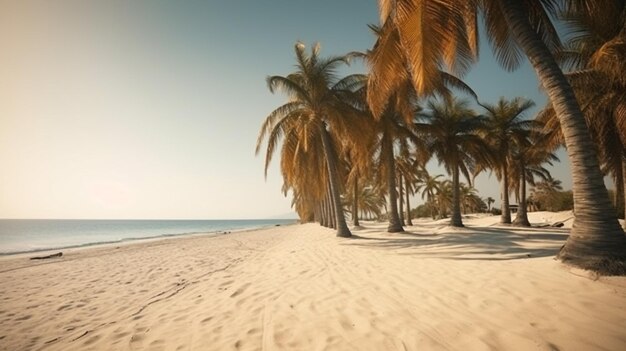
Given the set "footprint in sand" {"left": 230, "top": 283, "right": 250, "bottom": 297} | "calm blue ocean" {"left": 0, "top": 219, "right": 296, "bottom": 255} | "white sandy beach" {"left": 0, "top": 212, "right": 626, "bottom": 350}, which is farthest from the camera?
"calm blue ocean" {"left": 0, "top": 219, "right": 296, "bottom": 255}

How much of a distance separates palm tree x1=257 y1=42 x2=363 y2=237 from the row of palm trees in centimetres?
5

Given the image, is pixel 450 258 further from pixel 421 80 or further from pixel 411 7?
pixel 411 7

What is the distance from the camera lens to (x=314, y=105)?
47.6 ft

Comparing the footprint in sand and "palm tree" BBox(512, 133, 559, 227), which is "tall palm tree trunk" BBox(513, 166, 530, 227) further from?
the footprint in sand

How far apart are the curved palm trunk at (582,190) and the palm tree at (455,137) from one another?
12.8 meters

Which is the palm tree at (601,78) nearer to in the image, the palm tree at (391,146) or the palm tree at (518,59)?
the palm tree at (518,59)

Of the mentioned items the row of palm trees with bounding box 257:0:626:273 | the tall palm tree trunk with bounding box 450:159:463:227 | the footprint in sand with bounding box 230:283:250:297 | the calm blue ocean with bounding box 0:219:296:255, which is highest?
the row of palm trees with bounding box 257:0:626:273

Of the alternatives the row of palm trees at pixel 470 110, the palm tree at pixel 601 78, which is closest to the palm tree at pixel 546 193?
the row of palm trees at pixel 470 110

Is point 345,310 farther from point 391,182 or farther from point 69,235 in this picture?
point 69,235

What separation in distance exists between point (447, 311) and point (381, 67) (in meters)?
6.24

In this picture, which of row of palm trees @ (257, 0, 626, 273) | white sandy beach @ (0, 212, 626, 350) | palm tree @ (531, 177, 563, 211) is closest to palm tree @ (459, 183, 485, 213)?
palm tree @ (531, 177, 563, 211)

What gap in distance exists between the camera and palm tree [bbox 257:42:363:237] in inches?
550

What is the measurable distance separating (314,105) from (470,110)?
1211 cm

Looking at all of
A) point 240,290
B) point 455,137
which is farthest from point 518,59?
point 455,137
